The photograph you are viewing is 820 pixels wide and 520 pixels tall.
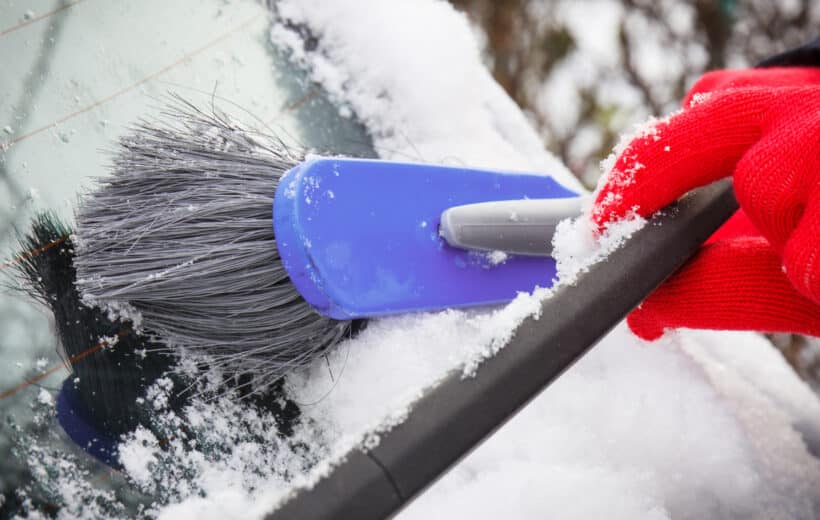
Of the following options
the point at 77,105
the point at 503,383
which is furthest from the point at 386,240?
the point at 77,105

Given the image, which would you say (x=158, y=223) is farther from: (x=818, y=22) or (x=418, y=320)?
(x=818, y=22)

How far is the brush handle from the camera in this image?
45cm

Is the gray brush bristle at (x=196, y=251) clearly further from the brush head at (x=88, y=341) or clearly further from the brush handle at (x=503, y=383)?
the brush handle at (x=503, y=383)

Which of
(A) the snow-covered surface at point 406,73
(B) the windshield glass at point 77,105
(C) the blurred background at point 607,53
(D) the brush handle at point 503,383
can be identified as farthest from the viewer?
(C) the blurred background at point 607,53

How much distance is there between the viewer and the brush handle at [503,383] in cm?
45

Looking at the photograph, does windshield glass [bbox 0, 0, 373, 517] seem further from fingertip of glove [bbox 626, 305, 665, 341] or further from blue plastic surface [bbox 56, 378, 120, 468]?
fingertip of glove [bbox 626, 305, 665, 341]

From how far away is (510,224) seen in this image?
2.31 feet

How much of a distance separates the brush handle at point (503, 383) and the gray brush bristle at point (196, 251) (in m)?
0.26

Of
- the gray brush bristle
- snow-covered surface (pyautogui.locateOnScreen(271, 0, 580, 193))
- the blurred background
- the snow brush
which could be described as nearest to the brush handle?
the snow brush

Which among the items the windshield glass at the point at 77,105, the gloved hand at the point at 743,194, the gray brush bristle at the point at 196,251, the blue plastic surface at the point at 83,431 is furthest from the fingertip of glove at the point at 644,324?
the blue plastic surface at the point at 83,431

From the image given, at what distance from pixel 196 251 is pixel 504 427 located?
0.41m

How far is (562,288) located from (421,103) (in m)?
0.49

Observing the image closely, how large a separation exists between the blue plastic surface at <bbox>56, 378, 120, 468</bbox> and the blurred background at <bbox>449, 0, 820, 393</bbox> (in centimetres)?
151

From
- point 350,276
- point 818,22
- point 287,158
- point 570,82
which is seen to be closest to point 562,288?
point 350,276
